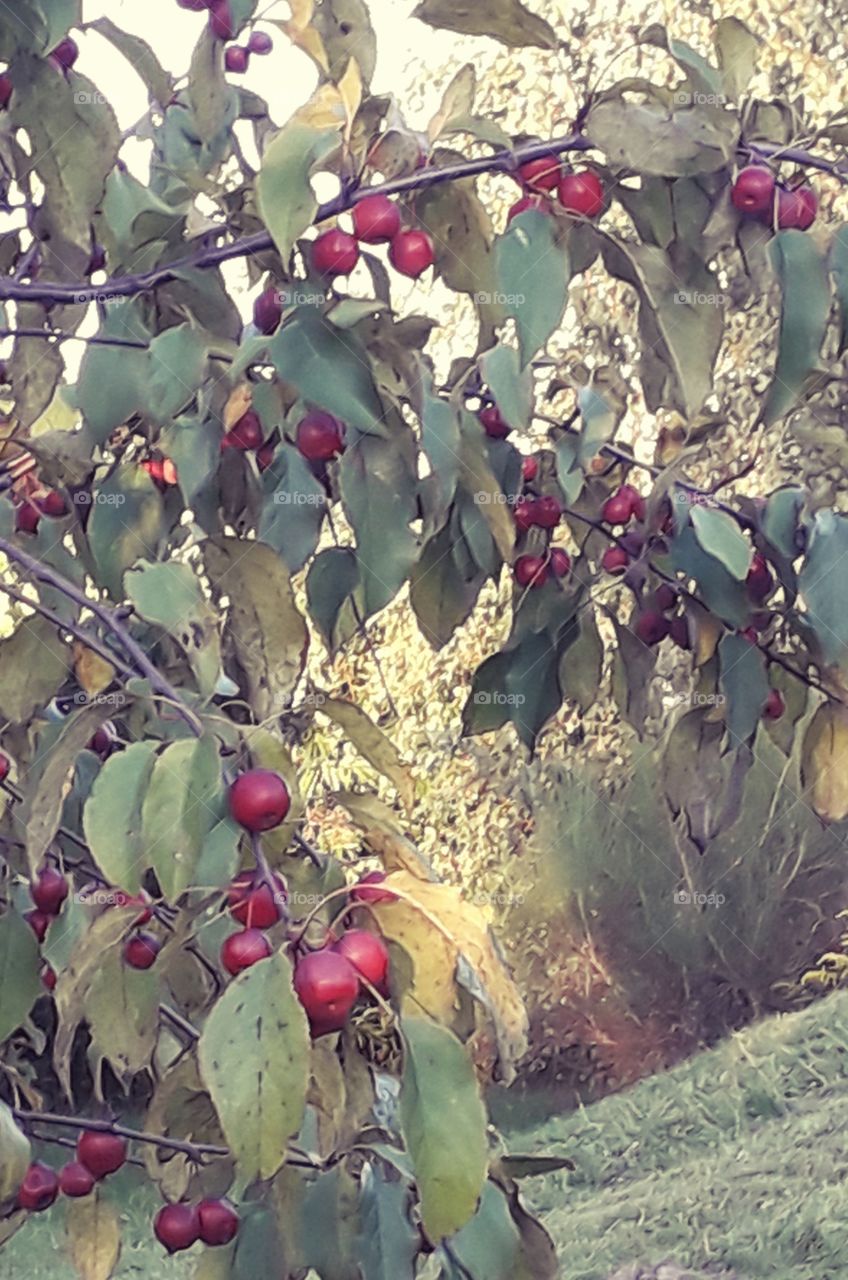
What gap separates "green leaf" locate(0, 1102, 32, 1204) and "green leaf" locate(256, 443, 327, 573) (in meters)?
0.28

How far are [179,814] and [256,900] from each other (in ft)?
0.17

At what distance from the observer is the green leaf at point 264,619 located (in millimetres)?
637

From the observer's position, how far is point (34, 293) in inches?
29.7

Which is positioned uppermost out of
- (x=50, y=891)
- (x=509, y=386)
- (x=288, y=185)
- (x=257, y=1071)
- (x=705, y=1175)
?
(x=288, y=185)

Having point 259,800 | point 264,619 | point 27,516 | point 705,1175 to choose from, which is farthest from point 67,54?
point 705,1175

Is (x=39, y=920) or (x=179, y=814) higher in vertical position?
(x=179, y=814)

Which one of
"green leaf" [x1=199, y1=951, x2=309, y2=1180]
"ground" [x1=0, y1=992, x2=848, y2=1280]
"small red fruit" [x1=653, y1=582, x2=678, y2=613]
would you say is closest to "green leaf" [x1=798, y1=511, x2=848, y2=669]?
"small red fruit" [x1=653, y1=582, x2=678, y2=613]

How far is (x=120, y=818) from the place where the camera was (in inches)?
21.6

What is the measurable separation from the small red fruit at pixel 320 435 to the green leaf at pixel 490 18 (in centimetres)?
18

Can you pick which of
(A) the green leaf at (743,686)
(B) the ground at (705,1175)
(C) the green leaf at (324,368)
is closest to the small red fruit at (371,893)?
(C) the green leaf at (324,368)

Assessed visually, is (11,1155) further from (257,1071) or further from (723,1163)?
(723,1163)

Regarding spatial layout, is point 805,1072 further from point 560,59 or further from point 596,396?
point 596,396

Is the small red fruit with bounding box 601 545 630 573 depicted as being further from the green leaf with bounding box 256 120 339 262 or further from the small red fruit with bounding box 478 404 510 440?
the green leaf with bounding box 256 120 339 262

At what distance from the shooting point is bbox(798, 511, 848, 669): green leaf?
76cm
